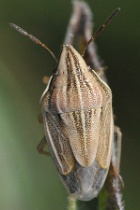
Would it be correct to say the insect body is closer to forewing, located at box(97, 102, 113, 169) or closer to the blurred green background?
forewing, located at box(97, 102, 113, 169)

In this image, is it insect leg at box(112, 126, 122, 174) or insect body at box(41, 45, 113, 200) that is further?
insect leg at box(112, 126, 122, 174)

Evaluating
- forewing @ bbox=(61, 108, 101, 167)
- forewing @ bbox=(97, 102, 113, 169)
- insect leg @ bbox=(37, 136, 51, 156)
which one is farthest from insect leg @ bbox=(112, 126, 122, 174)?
insect leg @ bbox=(37, 136, 51, 156)

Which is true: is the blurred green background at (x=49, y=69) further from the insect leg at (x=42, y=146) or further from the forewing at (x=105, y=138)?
the forewing at (x=105, y=138)

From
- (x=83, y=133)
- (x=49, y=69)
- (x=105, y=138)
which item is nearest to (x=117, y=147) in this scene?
(x=105, y=138)

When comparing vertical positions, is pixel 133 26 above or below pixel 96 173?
above

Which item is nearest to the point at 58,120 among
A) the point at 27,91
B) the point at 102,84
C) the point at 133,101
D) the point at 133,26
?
the point at 102,84

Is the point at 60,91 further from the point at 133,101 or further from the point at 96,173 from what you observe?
the point at 133,101
